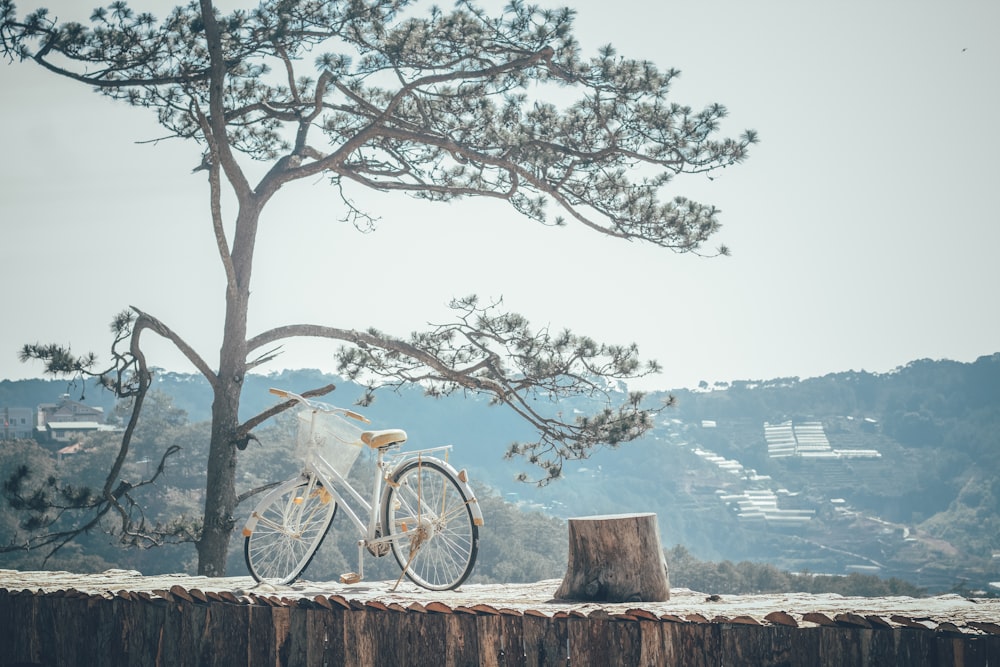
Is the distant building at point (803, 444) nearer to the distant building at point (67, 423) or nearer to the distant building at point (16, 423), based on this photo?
the distant building at point (67, 423)

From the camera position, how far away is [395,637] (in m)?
4.57

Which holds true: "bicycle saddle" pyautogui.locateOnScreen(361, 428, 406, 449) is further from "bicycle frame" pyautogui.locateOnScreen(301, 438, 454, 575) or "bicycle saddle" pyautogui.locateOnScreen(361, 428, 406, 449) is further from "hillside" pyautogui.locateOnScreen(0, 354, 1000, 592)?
"hillside" pyautogui.locateOnScreen(0, 354, 1000, 592)

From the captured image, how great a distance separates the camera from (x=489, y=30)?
27.5 feet

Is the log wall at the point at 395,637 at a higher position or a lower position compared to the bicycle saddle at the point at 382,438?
lower

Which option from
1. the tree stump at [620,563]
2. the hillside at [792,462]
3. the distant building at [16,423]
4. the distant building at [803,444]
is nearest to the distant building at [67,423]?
the distant building at [16,423]

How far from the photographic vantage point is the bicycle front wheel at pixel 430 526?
5137 millimetres

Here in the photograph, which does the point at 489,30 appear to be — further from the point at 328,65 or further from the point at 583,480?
the point at 583,480

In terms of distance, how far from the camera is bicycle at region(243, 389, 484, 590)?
5.16 meters

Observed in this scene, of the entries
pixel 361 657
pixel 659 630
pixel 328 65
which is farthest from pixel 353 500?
pixel 328 65

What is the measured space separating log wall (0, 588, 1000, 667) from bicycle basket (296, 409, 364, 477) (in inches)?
37.6

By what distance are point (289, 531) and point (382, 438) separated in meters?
0.94

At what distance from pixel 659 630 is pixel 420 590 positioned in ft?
6.03

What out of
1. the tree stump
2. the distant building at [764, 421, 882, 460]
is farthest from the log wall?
the distant building at [764, 421, 882, 460]

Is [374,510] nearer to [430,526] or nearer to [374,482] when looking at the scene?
[374,482]
